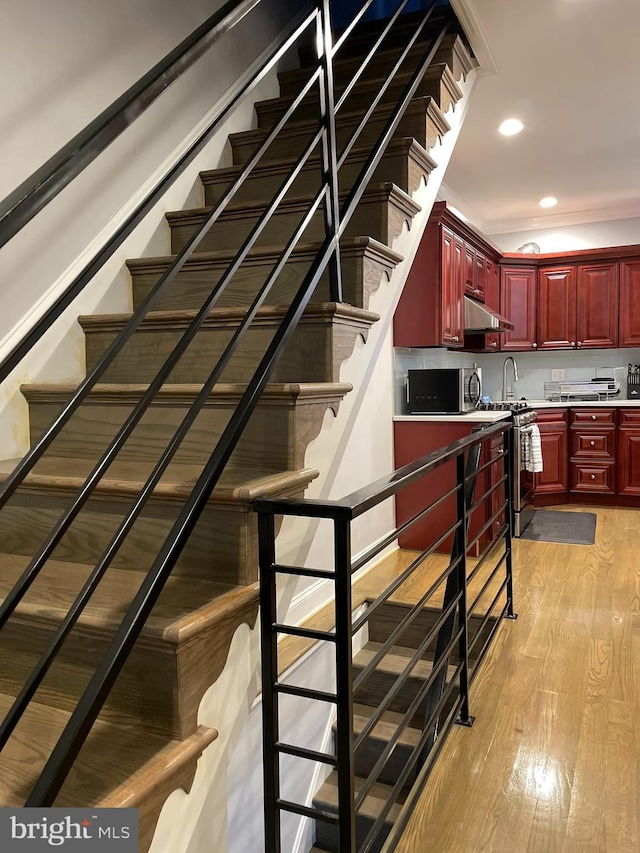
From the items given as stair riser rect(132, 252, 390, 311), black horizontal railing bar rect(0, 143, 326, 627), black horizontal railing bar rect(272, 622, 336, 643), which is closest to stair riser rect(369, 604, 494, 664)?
stair riser rect(132, 252, 390, 311)

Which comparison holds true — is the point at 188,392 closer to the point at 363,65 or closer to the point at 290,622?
the point at 363,65

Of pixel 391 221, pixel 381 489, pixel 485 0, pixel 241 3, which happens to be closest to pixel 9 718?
pixel 381 489

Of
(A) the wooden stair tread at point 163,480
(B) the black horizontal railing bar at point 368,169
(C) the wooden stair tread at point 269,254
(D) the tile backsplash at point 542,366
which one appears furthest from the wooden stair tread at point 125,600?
(D) the tile backsplash at point 542,366

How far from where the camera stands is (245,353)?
173 centimetres

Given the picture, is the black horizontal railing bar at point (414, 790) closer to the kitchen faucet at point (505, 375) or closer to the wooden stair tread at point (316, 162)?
the wooden stair tread at point (316, 162)

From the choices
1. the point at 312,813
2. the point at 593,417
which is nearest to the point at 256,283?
the point at 312,813

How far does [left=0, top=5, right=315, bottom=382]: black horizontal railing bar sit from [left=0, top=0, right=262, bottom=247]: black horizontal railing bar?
12cm

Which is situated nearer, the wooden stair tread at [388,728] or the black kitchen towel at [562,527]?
the wooden stair tread at [388,728]

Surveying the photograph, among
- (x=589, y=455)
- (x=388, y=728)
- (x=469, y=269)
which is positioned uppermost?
(x=469, y=269)

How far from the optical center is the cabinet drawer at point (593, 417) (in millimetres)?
5559

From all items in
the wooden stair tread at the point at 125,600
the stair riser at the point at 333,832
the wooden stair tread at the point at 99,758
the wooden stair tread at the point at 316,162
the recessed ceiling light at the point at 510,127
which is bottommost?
the stair riser at the point at 333,832

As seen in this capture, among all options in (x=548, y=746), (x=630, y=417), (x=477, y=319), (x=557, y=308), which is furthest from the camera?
(x=557, y=308)

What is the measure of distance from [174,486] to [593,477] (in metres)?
5.12

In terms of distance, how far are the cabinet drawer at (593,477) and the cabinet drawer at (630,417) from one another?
38cm
